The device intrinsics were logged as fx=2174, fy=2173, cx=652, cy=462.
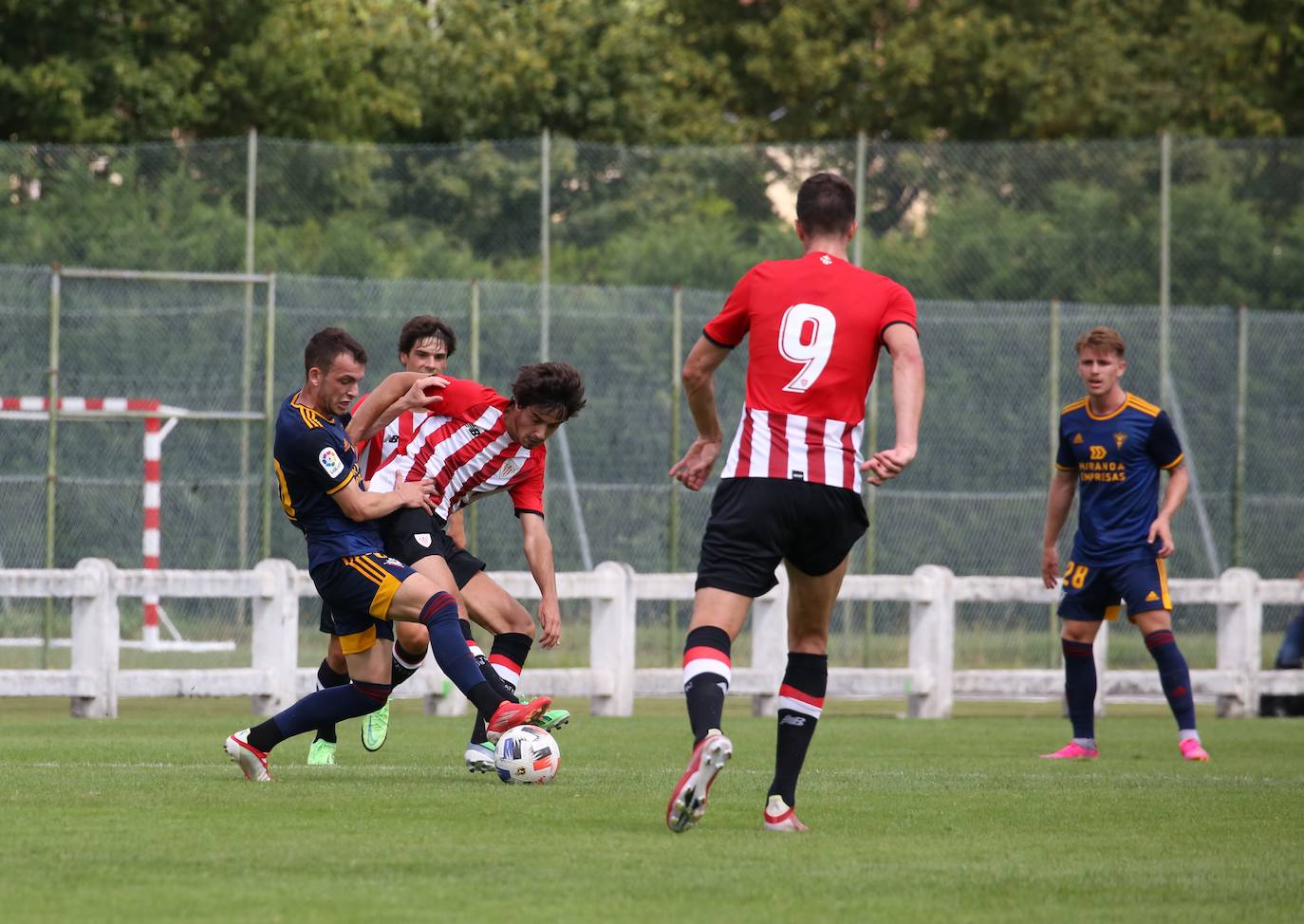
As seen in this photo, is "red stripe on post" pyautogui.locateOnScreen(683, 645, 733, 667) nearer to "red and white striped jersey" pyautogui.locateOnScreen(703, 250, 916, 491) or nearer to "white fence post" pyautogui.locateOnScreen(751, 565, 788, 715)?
"red and white striped jersey" pyautogui.locateOnScreen(703, 250, 916, 491)

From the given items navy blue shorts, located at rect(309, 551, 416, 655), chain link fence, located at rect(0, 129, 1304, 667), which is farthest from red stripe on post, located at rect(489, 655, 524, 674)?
chain link fence, located at rect(0, 129, 1304, 667)

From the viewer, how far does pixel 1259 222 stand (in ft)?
81.7

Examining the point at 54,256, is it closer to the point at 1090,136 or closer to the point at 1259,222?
the point at 1259,222

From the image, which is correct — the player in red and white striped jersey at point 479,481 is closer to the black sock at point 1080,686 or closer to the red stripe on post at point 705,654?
the red stripe on post at point 705,654

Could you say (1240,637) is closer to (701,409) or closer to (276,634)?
(276,634)

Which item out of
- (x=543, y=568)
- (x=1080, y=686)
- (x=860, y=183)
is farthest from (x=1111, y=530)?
(x=860, y=183)

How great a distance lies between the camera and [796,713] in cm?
710

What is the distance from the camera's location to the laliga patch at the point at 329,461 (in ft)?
27.6

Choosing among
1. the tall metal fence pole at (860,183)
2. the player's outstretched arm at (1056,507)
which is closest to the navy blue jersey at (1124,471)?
the player's outstretched arm at (1056,507)

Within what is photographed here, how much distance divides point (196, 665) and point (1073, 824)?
11491mm

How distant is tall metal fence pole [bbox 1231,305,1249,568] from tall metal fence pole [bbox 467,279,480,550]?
23.7 ft

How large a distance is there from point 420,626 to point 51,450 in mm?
8933


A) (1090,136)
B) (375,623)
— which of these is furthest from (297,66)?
(375,623)

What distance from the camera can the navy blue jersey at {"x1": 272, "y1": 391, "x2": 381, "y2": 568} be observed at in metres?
8.43
